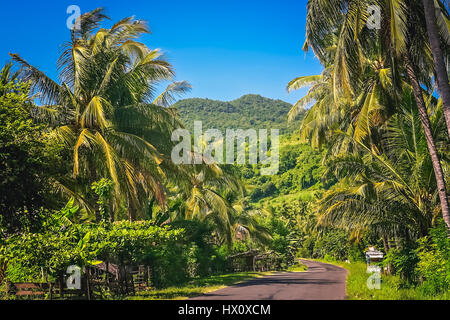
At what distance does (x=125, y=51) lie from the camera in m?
17.2

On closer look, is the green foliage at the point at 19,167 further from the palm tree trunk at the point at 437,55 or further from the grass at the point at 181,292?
the palm tree trunk at the point at 437,55

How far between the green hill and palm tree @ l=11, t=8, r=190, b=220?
70725 mm

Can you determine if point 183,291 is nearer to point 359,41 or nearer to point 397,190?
point 397,190

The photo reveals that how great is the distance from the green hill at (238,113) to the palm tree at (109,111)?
7072 centimetres

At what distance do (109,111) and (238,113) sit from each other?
9462 centimetres

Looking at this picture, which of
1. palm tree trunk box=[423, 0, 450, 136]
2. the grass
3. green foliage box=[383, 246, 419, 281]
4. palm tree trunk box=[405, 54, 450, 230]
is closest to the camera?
palm tree trunk box=[423, 0, 450, 136]

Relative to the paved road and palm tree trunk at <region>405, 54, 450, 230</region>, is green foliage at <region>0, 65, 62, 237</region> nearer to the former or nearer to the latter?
the paved road

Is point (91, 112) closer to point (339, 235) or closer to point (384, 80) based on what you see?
point (384, 80)

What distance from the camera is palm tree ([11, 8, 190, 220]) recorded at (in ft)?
45.8

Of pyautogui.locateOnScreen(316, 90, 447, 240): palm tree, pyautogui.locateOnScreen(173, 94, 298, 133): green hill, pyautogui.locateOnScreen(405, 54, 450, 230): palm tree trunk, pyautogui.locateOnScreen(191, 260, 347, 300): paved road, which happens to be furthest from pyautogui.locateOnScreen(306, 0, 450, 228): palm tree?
pyautogui.locateOnScreen(173, 94, 298, 133): green hill

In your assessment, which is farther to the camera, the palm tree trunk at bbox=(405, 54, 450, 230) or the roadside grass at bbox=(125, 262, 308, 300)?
the roadside grass at bbox=(125, 262, 308, 300)

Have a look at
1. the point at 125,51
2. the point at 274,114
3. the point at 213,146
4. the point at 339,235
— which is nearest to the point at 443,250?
the point at 125,51

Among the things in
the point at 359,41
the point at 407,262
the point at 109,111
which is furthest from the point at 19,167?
the point at 407,262

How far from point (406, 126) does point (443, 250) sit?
481 cm
